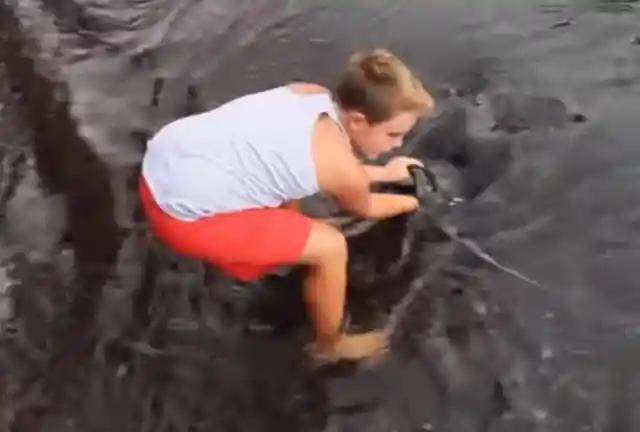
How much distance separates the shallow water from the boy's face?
0.80 ft

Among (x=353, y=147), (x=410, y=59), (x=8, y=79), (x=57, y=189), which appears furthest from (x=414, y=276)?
(x=8, y=79)

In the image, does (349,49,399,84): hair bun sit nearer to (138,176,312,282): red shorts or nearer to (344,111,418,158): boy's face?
(344,111,418,158): boy's face

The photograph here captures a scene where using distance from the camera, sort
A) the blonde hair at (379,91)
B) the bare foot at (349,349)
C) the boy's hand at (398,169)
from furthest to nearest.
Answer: the boy's hand at (398,169) → the bare foot at (349,349) → the blonde hair at (379,91)

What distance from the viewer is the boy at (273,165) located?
1.19 meters

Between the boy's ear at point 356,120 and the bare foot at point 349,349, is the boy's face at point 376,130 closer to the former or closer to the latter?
the boy's ear at point 356,120

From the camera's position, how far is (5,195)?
158 cm

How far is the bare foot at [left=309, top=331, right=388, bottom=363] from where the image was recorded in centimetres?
131

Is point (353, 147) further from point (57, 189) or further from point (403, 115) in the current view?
point (57, 189)

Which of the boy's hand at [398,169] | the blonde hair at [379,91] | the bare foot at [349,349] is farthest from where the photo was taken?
the boy's hand at [398,169]

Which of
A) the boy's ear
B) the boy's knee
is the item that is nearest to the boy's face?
the boy's ear

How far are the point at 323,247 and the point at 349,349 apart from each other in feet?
0.54

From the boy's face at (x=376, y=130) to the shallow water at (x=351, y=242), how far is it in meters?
0.24

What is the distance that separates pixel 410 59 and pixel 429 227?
1.22 ft

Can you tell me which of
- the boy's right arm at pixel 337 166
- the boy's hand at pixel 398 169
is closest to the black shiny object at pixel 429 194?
the boy's hand at pixel 398 169
